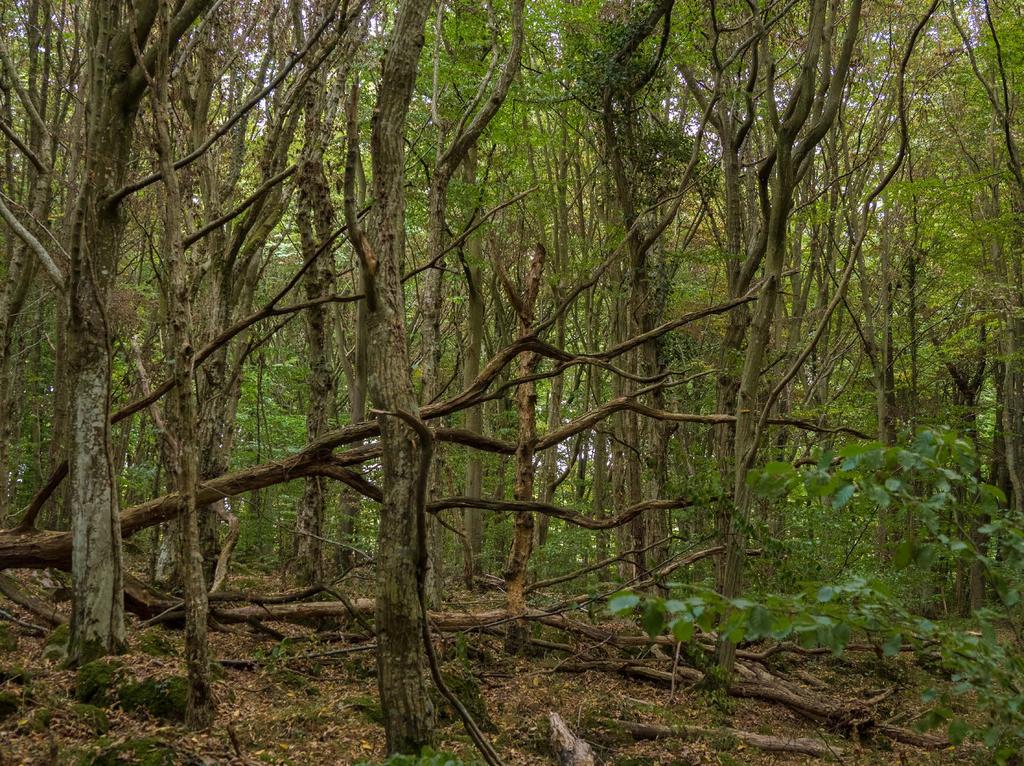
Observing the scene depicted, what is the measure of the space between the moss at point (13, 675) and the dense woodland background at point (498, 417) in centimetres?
2

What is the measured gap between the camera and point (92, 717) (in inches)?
190

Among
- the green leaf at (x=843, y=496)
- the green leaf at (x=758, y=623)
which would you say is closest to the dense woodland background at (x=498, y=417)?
the green leaf at (x=758, y=623)

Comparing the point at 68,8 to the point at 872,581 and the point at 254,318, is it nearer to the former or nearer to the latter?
the point at 254,318

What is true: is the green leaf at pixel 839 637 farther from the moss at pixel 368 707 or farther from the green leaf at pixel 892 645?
the moss at pixel 368 707

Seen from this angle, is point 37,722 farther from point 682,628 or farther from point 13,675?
point 682,628

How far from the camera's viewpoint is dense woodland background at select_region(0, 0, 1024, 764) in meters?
4.05

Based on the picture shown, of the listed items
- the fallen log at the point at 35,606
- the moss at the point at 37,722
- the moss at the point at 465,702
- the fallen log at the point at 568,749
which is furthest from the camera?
the fallen log at the point at 35,606

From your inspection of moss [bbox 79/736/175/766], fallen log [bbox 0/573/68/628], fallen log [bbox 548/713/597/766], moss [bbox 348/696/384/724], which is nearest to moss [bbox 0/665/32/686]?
moss [bbox 79/736/175/766]

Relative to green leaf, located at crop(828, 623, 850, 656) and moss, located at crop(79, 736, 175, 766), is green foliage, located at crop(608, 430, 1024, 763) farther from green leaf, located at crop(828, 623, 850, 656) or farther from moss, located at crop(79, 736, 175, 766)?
moss, located at crop(79, 736, 175, 766)

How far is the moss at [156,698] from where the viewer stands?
5145 mm

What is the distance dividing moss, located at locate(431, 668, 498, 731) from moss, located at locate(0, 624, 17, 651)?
3426 millimetres

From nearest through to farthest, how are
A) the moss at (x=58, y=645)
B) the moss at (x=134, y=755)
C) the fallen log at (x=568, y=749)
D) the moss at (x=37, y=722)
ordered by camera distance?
the moss at (x=134, y=755) → the moss at (x=37, y=722) → the fallen log at (x=568, y=749) → the moss at (x=58, y=645)

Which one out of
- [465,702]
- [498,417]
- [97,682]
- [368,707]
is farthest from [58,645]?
[498,417]

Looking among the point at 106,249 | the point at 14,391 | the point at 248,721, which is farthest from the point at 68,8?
the point at 248,721
